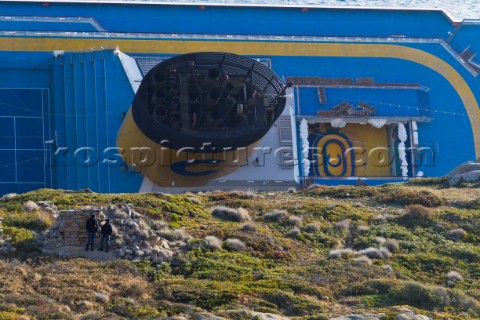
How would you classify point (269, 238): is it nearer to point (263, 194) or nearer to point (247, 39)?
point (263, 194)

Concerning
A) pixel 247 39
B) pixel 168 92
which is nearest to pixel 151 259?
pixel 168 92

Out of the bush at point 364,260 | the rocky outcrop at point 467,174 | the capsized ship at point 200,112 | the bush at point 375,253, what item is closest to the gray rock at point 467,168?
the rocky outcrop at point 467,174

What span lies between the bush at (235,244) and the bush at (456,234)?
22.3 ft

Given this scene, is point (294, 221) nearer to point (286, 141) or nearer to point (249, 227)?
point (249, 227)

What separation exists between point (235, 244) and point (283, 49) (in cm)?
2854

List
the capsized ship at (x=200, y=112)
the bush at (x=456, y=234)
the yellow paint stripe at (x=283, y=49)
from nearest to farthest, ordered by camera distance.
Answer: the bush at (x=456, y=234)
the capsized ship at (x=200, y=112)
the yellow paint stripe at (x=283, y=49)

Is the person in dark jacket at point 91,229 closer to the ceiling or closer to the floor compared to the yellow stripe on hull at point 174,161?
closer to the floor

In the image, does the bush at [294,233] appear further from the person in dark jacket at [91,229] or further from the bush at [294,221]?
the person in dark jacket at [91,229]

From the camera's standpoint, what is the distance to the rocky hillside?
96.3 ft

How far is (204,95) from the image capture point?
49.5 meters

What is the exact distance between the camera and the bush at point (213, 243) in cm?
3472

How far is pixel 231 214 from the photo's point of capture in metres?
39.5

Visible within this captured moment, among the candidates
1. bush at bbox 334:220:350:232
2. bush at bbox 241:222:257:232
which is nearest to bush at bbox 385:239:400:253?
bush at bbox 334:220:350:232

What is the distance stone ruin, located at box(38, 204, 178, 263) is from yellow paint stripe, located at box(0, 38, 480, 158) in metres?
26.5
